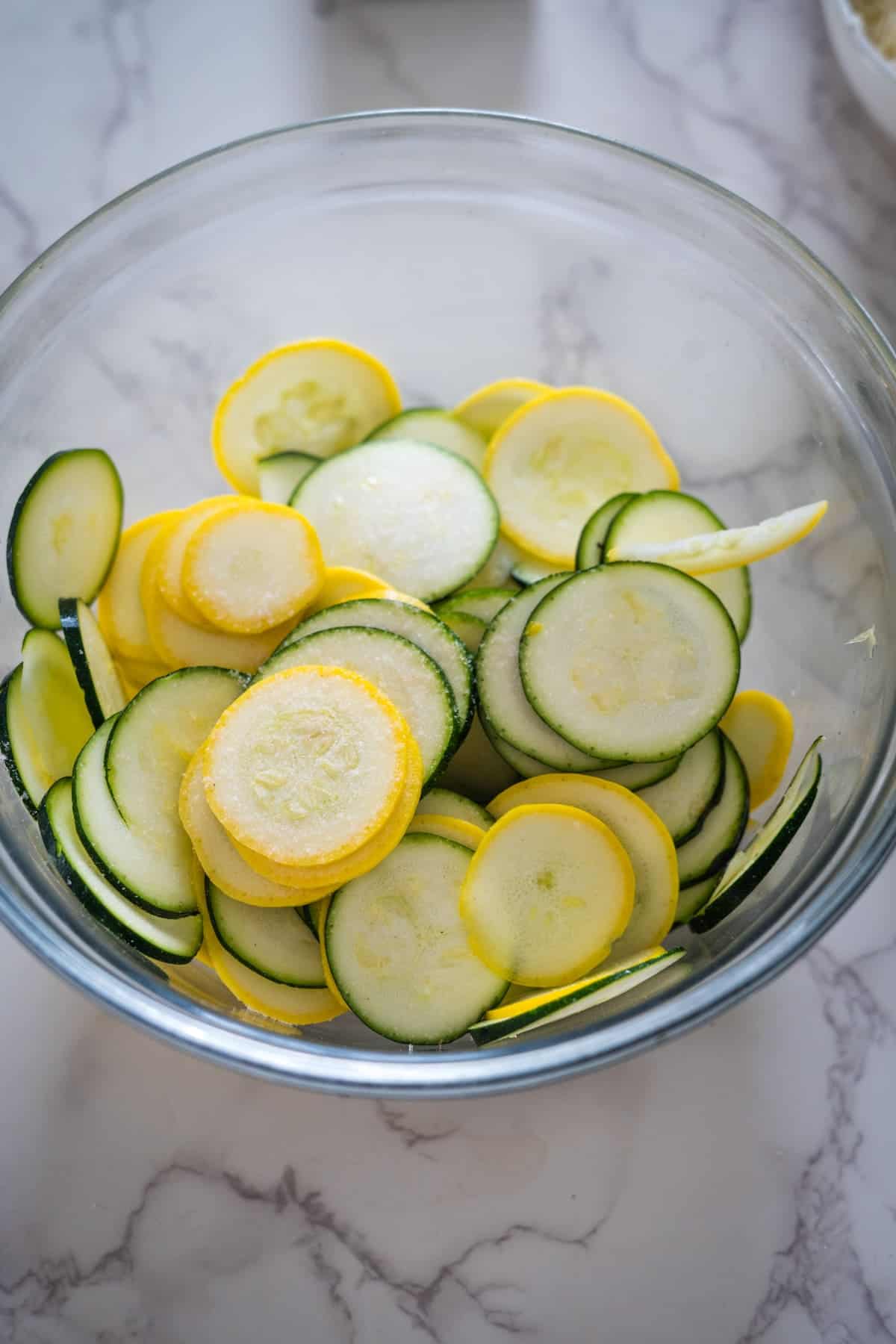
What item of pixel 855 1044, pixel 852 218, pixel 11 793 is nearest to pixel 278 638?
pixel 11 793

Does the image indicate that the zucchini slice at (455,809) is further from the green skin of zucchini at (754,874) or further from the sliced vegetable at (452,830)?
the green skin of zucchini at (754,874)

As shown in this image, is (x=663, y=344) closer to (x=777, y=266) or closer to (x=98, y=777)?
(x=777, y=266)

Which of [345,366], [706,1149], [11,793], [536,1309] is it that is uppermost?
[345,366]

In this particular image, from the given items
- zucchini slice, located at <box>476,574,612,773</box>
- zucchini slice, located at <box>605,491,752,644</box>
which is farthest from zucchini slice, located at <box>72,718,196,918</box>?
zucchini slice, located at <box>605,491,752,644</box>

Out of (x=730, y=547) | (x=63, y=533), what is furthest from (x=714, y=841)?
(x=63, y=533)

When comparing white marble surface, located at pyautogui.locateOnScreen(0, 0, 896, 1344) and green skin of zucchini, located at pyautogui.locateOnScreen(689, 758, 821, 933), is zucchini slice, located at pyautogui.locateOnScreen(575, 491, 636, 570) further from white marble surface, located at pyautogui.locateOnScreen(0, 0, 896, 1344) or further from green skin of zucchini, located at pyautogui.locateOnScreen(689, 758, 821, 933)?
white marble surface, located at pyautogui.locateOnScreen(0, 0, 896, 1344)

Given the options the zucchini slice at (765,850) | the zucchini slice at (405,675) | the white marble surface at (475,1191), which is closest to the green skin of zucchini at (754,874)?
the zucchini slice at (765,850)
